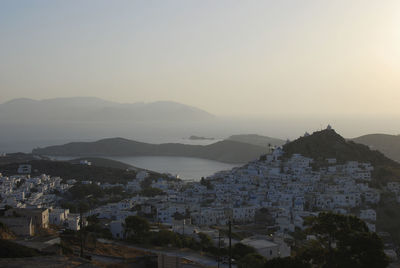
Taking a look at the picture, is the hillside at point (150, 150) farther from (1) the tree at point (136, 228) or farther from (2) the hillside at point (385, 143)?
(1) the tree at point (136, 228)

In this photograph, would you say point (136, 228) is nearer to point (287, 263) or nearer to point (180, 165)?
point (287, 263)

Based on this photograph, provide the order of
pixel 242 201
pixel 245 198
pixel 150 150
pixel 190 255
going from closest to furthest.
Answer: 1. pixel 190 255
2. pixel 242 201
3. pixel 245 198
4. pixel 150 150

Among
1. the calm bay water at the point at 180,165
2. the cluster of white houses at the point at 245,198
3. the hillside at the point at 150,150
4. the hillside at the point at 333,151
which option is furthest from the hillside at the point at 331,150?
the hillside at the point at 150,150

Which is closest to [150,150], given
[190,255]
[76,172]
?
[76,172]

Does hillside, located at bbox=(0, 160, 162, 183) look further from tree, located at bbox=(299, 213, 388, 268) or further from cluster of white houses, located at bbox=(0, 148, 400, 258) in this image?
tree, located at bbox=(299, 213, 388, 268)

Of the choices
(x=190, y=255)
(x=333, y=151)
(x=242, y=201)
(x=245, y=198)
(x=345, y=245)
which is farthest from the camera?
(x=333, y=151)

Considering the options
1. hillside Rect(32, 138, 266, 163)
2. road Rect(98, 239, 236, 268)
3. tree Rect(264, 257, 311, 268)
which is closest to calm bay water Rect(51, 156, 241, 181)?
hillside Rect(32, 138, 266, 163)

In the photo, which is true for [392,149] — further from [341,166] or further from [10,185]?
[10,185]

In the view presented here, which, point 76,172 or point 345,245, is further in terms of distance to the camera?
point 76,172
